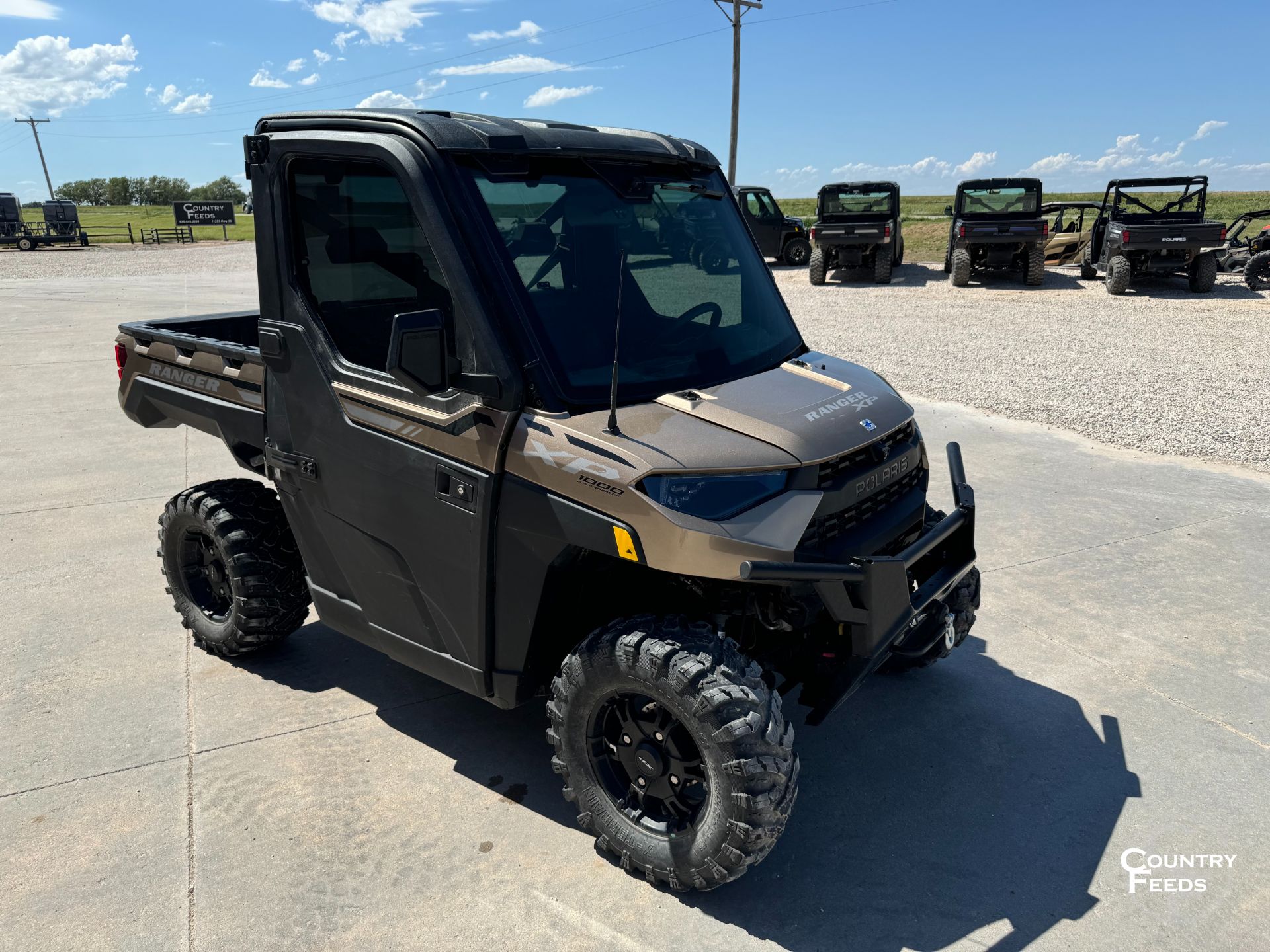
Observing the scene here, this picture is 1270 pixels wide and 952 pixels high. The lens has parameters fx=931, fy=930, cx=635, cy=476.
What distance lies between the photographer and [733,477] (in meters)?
2.82

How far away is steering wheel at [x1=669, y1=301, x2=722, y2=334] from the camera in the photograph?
134 inches

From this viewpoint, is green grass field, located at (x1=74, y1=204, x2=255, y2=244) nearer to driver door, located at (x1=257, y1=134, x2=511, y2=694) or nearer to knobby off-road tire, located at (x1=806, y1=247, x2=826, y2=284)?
knobby off-road tire, located at (x1=806, y1=247, x2=826, y2=284)

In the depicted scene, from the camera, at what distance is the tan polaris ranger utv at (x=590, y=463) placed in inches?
110

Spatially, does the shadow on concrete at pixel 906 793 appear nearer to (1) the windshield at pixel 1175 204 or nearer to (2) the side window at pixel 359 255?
(2) the side window at pixel 359 255

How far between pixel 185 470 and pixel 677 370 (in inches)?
224

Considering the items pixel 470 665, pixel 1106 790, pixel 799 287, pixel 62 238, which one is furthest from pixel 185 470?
pixel 62 238

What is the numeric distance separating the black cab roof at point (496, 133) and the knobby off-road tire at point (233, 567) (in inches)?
65.0

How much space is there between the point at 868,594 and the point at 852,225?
1936cm

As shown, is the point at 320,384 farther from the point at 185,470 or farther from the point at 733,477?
the point at 185,470

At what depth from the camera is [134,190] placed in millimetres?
121562

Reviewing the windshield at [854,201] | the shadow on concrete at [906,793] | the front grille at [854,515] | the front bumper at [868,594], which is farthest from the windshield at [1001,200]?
the front bumper at [868,594]

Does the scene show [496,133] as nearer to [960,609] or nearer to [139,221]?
[960,609]

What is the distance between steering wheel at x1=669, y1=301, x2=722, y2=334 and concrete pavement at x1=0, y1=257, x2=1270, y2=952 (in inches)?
70.5

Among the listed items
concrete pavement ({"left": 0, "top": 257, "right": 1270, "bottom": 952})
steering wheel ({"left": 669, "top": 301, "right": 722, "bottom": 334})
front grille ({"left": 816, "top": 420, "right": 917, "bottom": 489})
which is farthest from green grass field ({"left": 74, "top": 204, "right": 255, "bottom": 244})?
front grille ({"left": 816, "top": 420, "right": 917, "bottom": 489})
